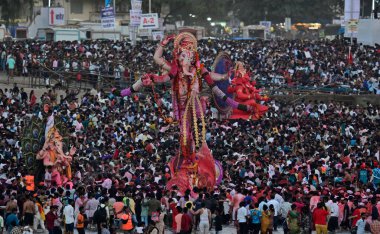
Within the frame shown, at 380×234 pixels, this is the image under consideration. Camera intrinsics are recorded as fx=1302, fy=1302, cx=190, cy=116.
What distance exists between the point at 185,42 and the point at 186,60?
384 mm

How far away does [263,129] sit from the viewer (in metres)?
35.4

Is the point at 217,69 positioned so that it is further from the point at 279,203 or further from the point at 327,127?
the point at 279,203

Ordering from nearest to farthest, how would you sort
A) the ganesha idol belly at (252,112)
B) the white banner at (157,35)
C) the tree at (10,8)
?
the ganesha idol belly at (252,112)
the white banner at (157,35)
the tree at (10,8)

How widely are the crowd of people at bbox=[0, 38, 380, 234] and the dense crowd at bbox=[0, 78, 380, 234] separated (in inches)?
1.2

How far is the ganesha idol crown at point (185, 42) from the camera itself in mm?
27359

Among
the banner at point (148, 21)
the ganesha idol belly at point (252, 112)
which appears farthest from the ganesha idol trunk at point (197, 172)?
the banner at point (148, 21)

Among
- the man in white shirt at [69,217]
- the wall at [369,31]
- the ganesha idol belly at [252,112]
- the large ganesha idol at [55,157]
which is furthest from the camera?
the wall at [369,31]

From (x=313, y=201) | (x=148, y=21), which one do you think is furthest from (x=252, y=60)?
(x=313, y=201)

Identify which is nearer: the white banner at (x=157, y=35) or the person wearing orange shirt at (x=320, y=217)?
the person wearing orange shirt at (x=320, y=217)

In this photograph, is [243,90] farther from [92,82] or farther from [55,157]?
[55,157]

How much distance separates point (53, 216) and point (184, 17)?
2554 inches

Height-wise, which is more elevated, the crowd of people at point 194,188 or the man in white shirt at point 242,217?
the crowd of people at point 194,188

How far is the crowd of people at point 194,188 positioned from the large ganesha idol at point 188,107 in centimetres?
51

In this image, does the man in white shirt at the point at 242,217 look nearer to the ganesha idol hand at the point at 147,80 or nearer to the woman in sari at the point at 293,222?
the woman in sari at the point at 293,222
